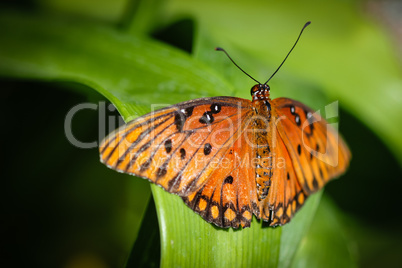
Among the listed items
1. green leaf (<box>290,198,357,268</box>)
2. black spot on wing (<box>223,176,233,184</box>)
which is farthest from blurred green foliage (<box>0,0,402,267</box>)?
black spot on wing (<box>223,176,233,184</box>)

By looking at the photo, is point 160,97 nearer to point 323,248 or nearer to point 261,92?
point 261,92

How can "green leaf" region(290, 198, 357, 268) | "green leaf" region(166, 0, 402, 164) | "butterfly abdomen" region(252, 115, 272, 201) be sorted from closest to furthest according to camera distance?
"butterfly abdomen" region(252, 115, 272, 201), "green leaf" region(290, 198, 357, 268), "green leaf" region(166, 0, 402, 164)

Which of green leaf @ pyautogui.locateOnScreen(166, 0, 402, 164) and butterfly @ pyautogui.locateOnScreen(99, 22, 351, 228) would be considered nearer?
butterfly @ pyautogui.locateOnScreen(99, 22, 351, 228)

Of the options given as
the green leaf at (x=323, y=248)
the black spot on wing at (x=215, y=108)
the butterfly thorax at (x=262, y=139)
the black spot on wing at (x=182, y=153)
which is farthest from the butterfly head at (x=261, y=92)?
the green leaf at (x=323, y=248)

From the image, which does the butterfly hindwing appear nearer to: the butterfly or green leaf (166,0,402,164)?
the butterfly

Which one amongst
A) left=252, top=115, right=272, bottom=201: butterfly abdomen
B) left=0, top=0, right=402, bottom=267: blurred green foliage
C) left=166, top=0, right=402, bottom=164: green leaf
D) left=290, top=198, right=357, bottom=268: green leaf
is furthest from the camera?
left=166, top=0, right=402, bottom=164: green leaf

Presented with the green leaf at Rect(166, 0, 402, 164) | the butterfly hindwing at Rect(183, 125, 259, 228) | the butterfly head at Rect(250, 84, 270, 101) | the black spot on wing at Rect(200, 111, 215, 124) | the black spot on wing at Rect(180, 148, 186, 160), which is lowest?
the butterfly hindwing at Rect(183, 125, 259, 228)

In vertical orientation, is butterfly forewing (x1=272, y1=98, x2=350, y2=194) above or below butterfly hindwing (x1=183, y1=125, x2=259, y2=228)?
above
